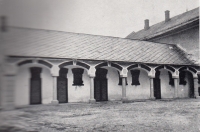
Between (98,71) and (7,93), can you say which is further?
(98,71)

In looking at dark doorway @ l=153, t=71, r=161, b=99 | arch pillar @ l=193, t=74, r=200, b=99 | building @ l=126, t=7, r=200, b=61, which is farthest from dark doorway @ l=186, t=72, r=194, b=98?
dark doorway @ l=153, t=71, r=161, b=99

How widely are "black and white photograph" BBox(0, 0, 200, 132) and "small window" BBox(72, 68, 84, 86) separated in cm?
7

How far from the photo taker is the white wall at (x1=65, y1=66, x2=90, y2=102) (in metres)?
13.0

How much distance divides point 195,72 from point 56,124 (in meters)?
13.9

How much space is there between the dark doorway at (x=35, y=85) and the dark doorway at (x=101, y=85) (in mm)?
3953

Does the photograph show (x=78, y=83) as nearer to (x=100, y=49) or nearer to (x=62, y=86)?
(x=62, y=86)

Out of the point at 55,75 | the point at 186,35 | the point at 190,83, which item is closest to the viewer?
the point at 55,75

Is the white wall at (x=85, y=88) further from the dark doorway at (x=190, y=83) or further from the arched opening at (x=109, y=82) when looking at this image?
the dark doorway at (x=190, y=83)

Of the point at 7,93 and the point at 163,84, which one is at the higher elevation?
the point at 7,93

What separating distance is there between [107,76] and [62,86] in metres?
3.39

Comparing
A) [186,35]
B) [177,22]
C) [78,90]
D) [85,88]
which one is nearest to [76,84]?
[78,90]

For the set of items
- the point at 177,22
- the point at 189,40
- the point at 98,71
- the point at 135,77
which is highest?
the point at 177,22

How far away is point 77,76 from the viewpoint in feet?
43.5

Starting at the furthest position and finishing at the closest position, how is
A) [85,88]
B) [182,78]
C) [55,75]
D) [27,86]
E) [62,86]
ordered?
1. [182,78]
2. [85,88]
3. [62,86]
4. [55,75]
5. [27,86]
